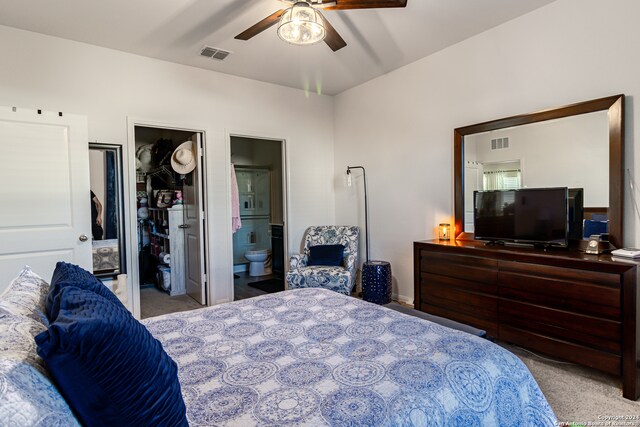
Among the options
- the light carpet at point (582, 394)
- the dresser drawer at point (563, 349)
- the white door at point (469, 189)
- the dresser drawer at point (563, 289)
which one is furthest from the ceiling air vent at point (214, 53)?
the light carpet at point (582, 394)

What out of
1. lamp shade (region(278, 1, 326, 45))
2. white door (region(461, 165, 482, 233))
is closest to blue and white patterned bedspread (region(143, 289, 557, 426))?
lamp shade (region(278, 1, 326, 45))

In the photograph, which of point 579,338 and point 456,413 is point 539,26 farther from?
point 456,413

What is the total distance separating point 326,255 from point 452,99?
221 cm

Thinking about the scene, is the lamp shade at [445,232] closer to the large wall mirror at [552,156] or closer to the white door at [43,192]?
the large wall mirror at [552,156]

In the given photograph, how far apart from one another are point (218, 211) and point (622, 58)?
3923 millimetres

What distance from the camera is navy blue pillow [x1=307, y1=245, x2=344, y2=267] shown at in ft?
13.8

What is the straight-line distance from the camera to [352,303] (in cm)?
208

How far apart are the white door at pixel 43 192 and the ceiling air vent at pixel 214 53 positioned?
1312mm

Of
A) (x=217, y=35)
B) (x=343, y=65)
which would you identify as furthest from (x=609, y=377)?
(x=217, y=35)

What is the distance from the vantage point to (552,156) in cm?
285

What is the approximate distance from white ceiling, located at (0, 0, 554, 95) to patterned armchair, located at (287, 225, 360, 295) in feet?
6.66

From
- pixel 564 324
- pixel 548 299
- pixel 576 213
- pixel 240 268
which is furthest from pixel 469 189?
pixel 240 268

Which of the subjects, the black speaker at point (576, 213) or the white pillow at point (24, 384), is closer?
the white pillow at point (24, 384)

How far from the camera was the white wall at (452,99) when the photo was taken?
99.4 inches
